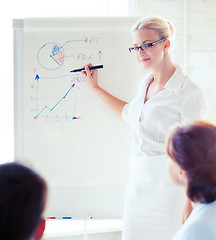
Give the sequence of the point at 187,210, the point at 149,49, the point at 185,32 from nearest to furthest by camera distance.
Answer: the point at 187,210
the point at 149,49
the point at 185,32

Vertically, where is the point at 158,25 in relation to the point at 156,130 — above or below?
above

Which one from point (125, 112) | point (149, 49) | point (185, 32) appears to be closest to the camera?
point (149, 49)

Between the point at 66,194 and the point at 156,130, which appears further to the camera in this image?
the point at 66,194

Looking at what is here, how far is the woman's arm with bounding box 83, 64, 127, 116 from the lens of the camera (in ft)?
5.84

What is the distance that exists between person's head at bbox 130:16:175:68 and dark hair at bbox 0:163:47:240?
101cm

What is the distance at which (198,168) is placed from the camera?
0.97 meters

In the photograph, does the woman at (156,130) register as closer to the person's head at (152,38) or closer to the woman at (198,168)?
the person's head at (152,38)

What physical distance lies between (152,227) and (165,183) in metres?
0.20

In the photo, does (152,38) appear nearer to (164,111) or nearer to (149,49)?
(149,49)

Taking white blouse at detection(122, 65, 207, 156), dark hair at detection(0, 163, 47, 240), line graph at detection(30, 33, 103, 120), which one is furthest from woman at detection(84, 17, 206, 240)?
dark hair at detection(0, 163, 47, 240)

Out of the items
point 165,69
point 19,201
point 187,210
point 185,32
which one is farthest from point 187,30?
point 19,201

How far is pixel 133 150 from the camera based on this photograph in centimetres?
167

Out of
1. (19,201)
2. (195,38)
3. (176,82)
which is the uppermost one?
(195,38)

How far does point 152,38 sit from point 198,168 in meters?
0.77
